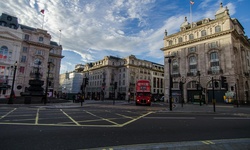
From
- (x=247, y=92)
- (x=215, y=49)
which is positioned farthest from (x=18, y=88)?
(x=247, y=92)

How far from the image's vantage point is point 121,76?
239 ft

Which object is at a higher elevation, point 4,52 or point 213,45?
point 213,45

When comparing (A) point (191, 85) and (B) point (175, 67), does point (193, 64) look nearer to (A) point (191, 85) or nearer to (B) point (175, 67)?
(B) point (175, 67)

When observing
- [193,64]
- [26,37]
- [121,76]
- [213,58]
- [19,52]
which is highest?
[26,37]

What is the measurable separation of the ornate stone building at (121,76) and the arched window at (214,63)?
3397 cm

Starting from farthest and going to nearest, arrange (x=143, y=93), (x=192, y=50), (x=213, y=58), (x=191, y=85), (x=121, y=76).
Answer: (x=121, y=76) < (x=192, y=50) < (x=191, y=85) < (x=213, y=58) < (x=143, y=93)

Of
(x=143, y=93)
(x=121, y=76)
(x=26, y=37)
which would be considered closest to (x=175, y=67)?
(x=143, y=93)

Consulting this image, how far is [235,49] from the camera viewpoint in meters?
43.0

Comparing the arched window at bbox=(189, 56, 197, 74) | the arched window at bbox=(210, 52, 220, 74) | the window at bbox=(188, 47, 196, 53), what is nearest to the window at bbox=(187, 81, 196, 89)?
the arched window at bbox=(189, 56, 197, 74)

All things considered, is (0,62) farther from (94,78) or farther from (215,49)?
(215,49)

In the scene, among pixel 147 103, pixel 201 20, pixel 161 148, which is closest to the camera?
pixel 161 148

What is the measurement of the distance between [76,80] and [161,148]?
266 ft

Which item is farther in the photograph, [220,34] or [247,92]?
[247,92]

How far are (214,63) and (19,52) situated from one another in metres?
61.8
